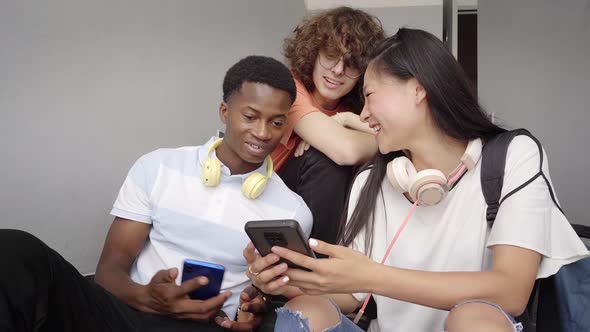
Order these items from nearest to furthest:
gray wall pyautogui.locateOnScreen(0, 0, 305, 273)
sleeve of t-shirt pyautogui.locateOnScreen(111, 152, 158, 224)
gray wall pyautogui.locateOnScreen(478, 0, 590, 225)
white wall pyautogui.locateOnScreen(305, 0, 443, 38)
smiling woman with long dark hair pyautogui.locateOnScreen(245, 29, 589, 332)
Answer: smiling woman with long dark hair pyautogui.locateOnScreen(245, 29, 589, 332)
sleeve of t-shirt pyautogui.locateOnScreen(111, 152, 158, 224)
gray wall pyautogui.locateOnScreen(0, 0, 305, 273)
white wall pyautogui.locateOnScreen(305, 0, 443, 38)
gray wall pyautogui.locateOnScreen(478, 0, 590, 225)

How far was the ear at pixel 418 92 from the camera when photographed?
1404 mm

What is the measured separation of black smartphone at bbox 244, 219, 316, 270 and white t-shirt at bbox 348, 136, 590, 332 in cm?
40

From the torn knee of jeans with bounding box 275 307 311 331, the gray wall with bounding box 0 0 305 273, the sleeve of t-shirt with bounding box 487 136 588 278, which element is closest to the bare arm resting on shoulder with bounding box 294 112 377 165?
the sleeve of t-shirt with bounding box 487 136 588 278

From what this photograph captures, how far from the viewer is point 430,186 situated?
1270mm

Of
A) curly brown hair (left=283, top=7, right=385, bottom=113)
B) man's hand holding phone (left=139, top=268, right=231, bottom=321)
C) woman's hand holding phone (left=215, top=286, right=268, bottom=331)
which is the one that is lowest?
woman's hand holding phone (left=215, top=286, right=268, bottom=331)

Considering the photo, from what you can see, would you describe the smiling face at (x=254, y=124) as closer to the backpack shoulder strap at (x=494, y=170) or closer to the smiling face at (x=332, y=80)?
the smiling face at (x=332, y=80)

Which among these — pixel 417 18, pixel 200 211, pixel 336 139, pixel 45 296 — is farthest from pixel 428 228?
pixel 417 18

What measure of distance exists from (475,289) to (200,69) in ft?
7.65

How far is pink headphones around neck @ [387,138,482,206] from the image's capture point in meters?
1.28

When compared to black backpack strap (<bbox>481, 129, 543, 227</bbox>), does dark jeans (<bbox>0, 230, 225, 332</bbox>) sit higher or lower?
lower

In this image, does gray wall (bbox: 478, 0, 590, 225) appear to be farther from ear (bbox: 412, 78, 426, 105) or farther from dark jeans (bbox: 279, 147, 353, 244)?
ear (bbox: 412, 78, 426, 105)

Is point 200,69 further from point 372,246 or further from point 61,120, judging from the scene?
point 372,246

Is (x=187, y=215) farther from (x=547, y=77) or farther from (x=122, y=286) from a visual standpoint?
(x=547, y=77)

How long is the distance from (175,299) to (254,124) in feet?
1.84
